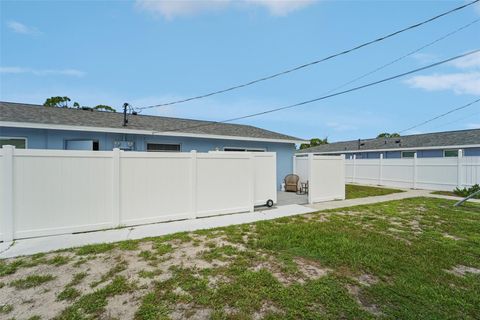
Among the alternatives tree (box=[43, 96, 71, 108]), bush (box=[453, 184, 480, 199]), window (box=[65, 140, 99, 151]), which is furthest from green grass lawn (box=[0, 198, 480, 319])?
tree (box=[43, 96, 71, 108])

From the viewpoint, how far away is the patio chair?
12523 millimetres

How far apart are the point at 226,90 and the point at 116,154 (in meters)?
6.83

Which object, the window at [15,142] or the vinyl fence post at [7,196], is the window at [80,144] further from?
the vinyl fence post at [7,196]

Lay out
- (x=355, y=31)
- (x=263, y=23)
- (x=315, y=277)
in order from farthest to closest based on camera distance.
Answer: (x=263, y=23) → (x=355, y=31) → (x=315, y=277)

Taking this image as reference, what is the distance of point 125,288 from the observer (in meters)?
3.05

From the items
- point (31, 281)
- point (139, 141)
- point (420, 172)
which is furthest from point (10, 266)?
point (420, 172)

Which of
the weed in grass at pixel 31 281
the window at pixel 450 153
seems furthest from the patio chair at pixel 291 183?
the window at pixel 450 153

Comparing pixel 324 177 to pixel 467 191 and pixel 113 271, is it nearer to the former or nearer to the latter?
pixel 467 191

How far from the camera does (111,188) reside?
5.62 m

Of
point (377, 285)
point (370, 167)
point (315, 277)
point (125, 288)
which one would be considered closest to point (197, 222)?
point (125, 288)

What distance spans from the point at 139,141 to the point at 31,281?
759 centimetres

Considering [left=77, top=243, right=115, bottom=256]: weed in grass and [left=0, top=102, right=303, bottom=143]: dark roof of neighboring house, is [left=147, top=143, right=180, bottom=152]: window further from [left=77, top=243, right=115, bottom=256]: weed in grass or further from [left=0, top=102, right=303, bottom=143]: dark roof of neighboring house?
[left=77, top=243, right=115, bottom=256]: weed in grass

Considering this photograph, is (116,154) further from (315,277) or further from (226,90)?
(226,90)

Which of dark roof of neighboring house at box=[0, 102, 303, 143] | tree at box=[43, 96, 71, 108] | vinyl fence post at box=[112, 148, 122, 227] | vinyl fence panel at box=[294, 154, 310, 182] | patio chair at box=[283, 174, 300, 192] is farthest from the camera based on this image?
tree at box=[43, 96, 71, 108]
